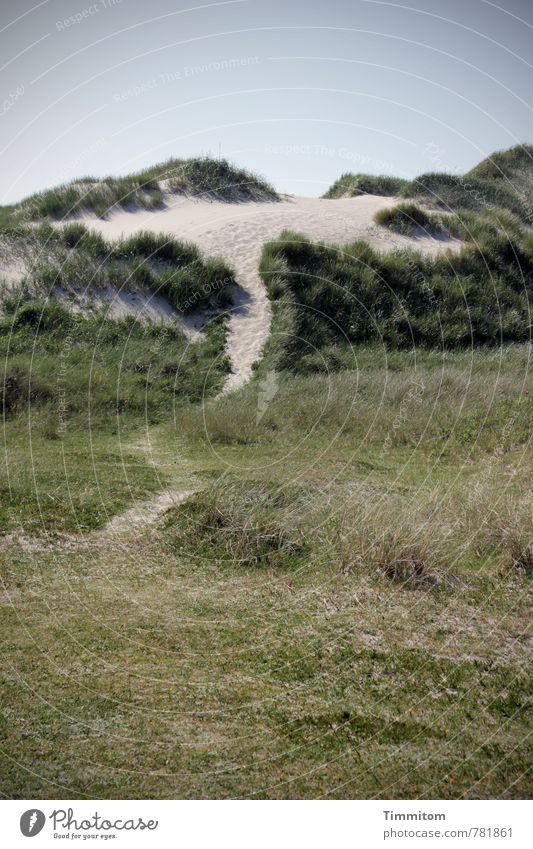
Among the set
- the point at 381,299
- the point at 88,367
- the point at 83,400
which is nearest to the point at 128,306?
the point at 88,367

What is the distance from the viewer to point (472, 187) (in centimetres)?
3167

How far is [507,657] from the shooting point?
17.9 ft

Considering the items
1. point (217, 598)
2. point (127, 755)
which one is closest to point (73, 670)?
point (127, 755)

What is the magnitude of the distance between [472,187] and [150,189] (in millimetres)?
15090

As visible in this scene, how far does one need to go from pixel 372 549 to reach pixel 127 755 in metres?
3.22

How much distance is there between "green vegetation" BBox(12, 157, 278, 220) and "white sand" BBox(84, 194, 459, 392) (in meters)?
0.57

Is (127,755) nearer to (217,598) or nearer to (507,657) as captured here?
(217,598)
